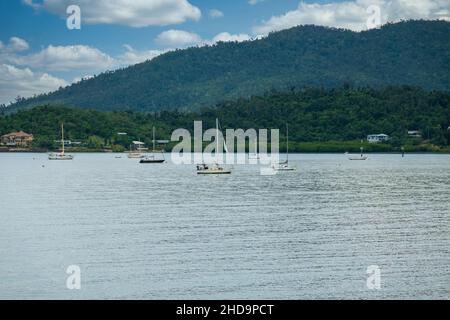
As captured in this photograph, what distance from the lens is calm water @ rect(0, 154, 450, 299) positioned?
27.4m

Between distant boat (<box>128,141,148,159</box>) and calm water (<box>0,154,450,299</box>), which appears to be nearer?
calm water (<box>0,154,450,299</box>)

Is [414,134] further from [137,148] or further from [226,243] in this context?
[226,243]

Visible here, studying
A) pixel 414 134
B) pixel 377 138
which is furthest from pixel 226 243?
pixel 414 134

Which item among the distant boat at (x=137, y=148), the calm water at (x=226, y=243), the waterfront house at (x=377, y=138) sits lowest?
the calm water at (x=226, y=243)

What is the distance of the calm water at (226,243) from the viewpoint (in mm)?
27359

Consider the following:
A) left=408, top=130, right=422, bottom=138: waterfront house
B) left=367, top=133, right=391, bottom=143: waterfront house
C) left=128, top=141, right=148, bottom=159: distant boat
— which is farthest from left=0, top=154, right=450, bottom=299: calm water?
left=408, top=130, right=422, bottom=138: waterfront house

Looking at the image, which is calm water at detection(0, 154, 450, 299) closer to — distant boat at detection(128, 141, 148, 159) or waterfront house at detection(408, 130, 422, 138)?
distant boat at detection(128, 141, 148, 159)

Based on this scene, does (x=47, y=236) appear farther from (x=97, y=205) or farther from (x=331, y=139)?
(x=331, y=139)

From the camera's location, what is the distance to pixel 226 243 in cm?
3625

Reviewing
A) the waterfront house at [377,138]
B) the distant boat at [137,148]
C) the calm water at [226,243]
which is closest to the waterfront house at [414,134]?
the waterfront house at [377,138]

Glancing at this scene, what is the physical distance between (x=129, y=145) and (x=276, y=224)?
158713 millimetres

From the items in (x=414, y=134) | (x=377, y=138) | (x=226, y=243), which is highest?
(x=414, y=134)

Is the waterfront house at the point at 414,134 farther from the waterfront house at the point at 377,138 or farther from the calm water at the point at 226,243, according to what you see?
the calm water at the point at 226,243

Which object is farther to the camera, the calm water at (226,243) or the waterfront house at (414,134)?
the waterfront house at (414,134)
